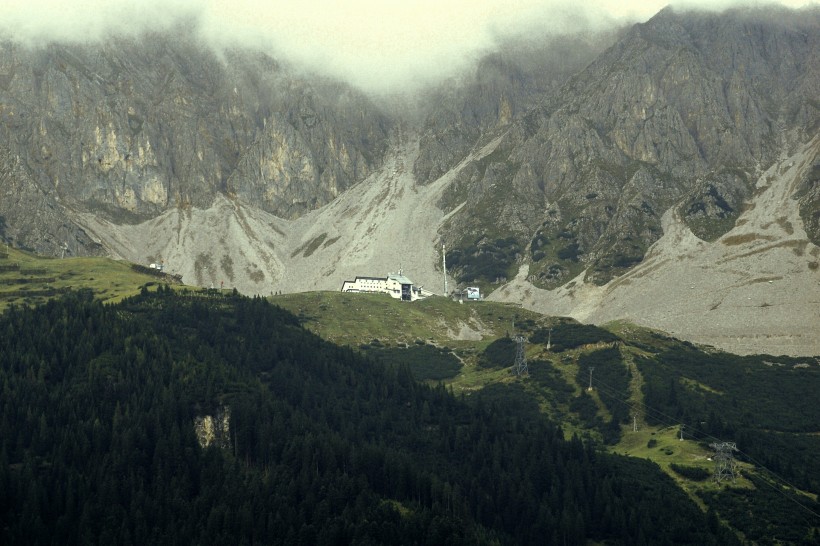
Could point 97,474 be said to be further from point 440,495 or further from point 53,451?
point 440,495

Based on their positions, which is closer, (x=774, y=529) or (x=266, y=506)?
(x=266, y=506)

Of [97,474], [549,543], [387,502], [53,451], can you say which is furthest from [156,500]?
[549,543]

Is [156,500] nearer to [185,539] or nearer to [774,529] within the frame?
[185,539]

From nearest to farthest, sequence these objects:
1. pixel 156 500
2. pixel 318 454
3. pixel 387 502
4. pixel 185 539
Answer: pixel 185 539 < pixel 156 500 < pixel 387 502 < pixel 318 454

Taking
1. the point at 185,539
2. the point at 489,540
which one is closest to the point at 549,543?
the point at 489,540

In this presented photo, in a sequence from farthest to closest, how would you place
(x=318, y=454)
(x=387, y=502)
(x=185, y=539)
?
1. (x=318, y=454)
2. (x=387, y=502)
3. (x=185, y=539)

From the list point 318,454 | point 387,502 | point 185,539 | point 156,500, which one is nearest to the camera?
point 185,539

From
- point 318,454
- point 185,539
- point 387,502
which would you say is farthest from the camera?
point 318,454

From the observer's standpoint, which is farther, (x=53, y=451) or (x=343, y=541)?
(x=53, y=451)

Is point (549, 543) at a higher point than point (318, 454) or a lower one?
lower
